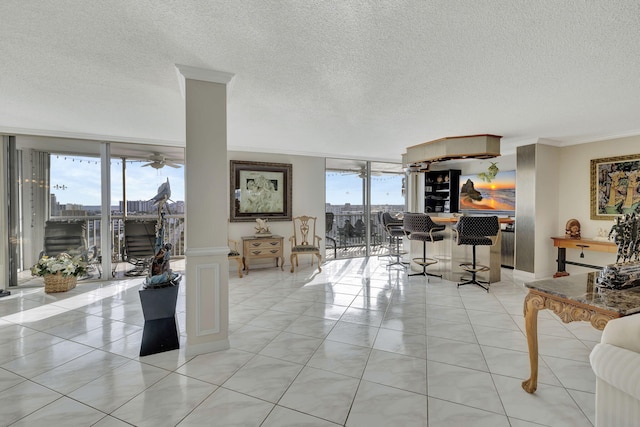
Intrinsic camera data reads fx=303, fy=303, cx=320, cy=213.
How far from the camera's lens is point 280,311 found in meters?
3.57

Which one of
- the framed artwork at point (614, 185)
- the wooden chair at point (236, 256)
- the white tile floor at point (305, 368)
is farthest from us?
the wooden chair at point (236, 256)

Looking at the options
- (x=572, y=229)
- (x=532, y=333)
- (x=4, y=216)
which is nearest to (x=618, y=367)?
(x=532, y=333)

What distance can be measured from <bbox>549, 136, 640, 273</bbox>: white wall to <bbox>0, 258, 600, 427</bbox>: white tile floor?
85.3 inches

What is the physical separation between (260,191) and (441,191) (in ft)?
14.7

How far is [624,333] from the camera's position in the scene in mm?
1393

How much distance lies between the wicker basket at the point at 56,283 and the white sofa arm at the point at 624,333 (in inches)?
230

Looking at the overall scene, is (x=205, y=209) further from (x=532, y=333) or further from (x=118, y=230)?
(x=118, y=230)

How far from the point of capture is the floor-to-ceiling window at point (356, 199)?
716 centimetres

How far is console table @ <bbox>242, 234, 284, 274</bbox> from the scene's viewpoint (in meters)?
5.56

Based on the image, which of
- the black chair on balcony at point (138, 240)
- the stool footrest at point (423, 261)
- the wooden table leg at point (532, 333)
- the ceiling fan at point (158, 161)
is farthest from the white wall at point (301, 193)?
the wooden table leg at point (532, 333)

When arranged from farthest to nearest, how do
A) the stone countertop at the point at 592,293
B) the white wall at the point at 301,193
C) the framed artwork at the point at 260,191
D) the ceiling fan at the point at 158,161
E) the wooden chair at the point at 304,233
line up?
the wooden chair at the point at 304,233, the white wall at the point at 301,193, the framed artwork at the point at 260,191, the ceiling fan at the point at 158,161, the stone countertop at the point at 592,293

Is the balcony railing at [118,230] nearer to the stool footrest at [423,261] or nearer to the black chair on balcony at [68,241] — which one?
the black chair on balcony at [68,241]

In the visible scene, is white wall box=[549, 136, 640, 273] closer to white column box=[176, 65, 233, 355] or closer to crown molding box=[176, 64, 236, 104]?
white column box=[176, 65, 233, 355]

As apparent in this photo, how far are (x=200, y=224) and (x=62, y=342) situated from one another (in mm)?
1755
